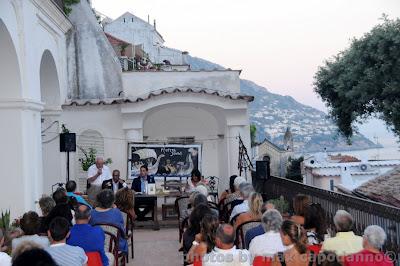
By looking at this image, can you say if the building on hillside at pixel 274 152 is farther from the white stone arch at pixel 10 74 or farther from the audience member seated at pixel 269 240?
the audience member seated at pixel 269 240

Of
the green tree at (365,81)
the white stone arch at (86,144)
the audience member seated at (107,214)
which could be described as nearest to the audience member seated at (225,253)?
the audience member seated at (107,214)

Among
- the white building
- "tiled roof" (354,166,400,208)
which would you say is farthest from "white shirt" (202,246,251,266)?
"tiled roof" (354,166,400,208)

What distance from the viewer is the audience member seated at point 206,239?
16.0 feet

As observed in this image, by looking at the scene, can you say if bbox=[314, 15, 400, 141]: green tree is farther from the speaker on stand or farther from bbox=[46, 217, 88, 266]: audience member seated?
bbox=[46, 217, 88, 266]: audience member seated

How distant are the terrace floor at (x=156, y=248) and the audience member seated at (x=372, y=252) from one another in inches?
159

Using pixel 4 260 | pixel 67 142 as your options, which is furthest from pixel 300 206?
pixel 67 142

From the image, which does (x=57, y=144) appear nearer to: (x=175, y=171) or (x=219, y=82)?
(x=175, y=171)

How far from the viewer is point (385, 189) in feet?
48.0

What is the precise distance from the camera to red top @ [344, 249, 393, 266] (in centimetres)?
456

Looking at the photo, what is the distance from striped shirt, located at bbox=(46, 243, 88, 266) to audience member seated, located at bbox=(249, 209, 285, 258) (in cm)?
171

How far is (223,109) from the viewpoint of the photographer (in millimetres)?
15570

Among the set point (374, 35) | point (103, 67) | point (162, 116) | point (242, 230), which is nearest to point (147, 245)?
point (242, 230)

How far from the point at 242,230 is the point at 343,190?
12183 mm

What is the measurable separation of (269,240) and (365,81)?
18.8m
